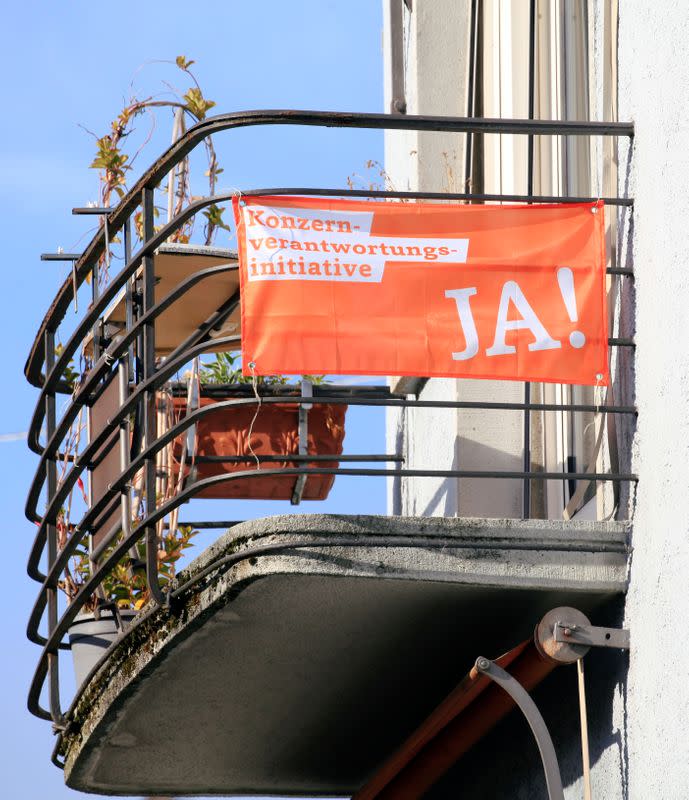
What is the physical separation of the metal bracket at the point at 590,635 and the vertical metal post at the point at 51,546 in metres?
2.01

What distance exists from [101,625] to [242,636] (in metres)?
1.23

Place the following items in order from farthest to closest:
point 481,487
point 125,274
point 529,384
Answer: point 481,487 → point 529,384 → point 125,274

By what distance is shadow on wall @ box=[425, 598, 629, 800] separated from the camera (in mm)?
4602

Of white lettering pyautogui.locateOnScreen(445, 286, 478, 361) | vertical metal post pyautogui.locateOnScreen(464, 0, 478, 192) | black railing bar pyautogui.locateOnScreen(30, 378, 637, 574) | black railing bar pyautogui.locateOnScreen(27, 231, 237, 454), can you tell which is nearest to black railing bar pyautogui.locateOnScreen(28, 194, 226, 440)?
black railing bar pyautogui.locateOnScreen(27, 231, 237, 454)

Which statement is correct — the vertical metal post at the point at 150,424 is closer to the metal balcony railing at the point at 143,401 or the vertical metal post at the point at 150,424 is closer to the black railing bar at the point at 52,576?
the metal balcony railing at the point at 143,401

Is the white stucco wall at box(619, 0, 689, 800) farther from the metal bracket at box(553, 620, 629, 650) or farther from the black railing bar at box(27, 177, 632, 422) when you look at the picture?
the black railing bar at box(27, 177, 632, 422)

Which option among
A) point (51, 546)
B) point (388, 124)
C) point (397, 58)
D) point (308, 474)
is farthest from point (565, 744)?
point (397, 58)

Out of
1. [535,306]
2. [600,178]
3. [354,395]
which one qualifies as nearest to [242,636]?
[535,306]

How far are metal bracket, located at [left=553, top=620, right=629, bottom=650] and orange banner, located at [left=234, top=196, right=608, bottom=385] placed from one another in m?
0.70

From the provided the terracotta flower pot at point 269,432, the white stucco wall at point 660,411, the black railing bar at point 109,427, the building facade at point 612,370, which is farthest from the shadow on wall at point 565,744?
the terracotta flower pot at point 269,432

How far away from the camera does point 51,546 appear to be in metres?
5.70

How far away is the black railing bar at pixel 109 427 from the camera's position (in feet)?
15.0

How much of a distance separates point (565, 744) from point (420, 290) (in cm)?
163

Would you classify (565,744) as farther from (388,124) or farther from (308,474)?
(388,124)
